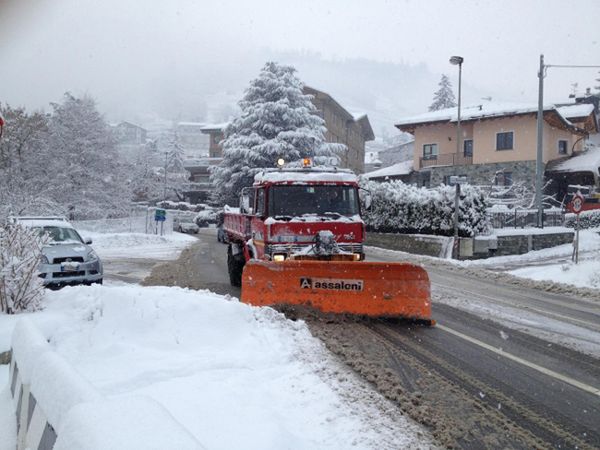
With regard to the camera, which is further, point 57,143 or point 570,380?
point 57,143

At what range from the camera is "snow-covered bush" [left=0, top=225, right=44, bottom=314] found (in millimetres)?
6758

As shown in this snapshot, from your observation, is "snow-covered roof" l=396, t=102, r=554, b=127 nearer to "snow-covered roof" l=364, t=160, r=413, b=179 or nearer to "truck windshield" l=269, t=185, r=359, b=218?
"snow-covered roof" l=364, t=160, r=413, b=179

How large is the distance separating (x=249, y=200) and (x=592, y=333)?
21.9ft

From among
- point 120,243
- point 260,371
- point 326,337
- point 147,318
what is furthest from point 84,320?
point 120,243

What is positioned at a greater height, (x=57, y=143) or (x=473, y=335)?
(x=57, y=143)

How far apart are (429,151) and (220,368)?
39.4 metres

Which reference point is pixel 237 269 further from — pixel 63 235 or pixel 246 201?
pixel 63 235

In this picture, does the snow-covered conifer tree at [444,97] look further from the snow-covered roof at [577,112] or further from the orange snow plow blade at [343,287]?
the orange snow plow blade at [343,287]

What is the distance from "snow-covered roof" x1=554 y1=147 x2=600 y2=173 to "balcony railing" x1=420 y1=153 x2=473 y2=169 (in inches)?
257

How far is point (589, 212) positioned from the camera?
25.3 metres

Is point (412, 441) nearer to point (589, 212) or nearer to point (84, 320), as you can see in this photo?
point (84, 320)

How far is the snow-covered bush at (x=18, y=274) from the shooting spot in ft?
22.2

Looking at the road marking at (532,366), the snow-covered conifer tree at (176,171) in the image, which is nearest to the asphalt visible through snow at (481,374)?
the road marking at (532,366)

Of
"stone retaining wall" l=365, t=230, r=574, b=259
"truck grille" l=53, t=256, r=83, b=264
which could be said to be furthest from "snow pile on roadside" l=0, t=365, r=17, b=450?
"stone retaining wall" l=365, t=230, r=574, b=259
